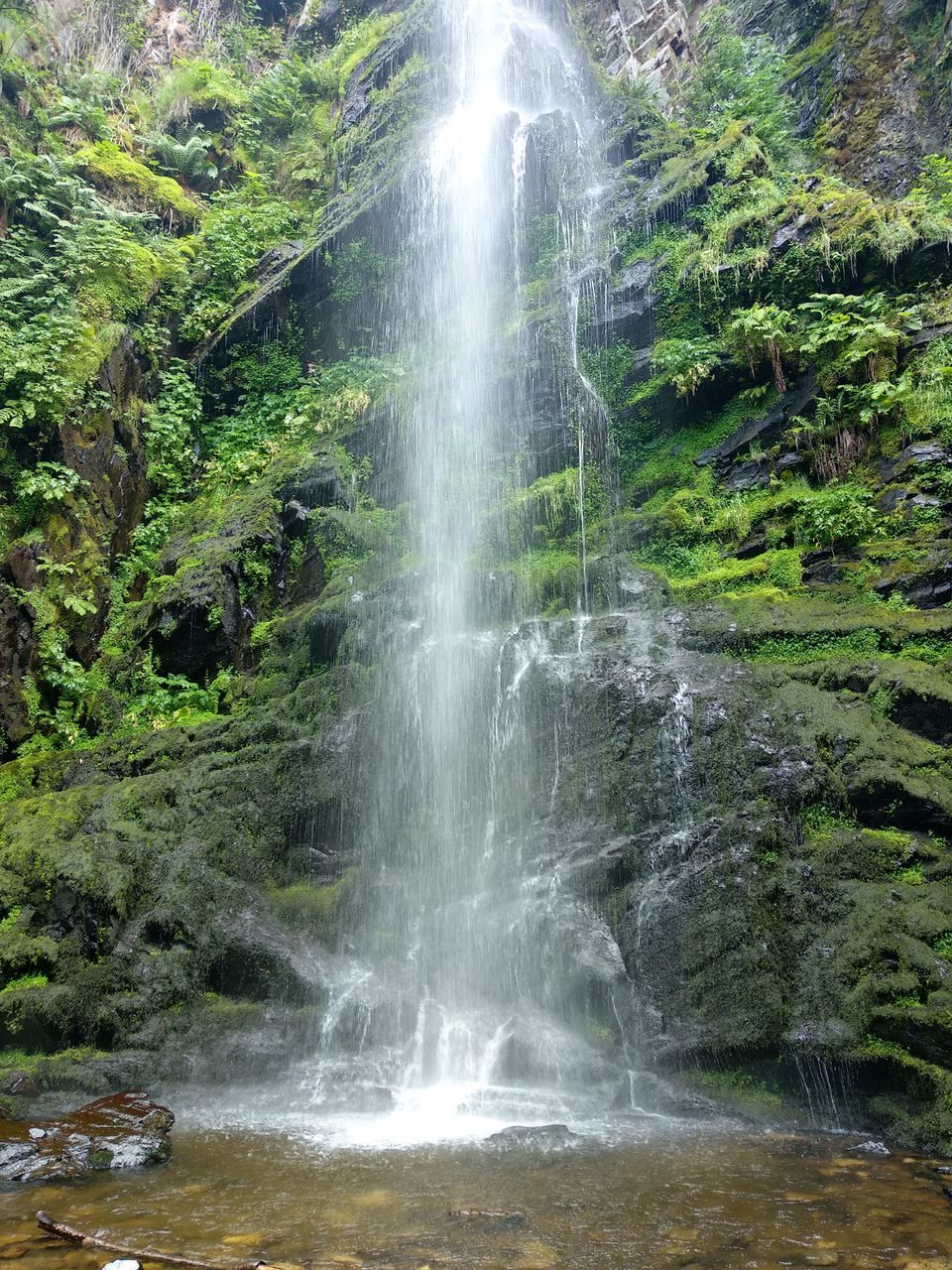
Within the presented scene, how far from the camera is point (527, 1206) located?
4.72 meters

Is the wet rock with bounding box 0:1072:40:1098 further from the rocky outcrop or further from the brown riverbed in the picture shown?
the rocky outcrop

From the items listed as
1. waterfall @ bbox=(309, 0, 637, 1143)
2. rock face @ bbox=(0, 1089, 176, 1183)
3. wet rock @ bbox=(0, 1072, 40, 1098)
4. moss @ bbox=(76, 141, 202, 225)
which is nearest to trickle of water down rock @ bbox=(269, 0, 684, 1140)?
waterfall @ bbox=(309, 0, 637, 1143)

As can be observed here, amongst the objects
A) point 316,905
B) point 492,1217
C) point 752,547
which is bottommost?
point 492,1217

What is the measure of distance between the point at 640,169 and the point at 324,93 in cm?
1109

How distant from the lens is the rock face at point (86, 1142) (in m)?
5.23

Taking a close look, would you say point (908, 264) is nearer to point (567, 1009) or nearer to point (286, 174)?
point (567, 1009)

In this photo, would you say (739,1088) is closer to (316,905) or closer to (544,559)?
(316,905)

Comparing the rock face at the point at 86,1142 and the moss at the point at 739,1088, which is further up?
the moss at the point at 739,1088

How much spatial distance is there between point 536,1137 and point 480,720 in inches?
180

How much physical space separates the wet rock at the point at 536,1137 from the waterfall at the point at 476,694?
22.6 inches

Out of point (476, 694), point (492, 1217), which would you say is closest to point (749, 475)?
point (476, 694)

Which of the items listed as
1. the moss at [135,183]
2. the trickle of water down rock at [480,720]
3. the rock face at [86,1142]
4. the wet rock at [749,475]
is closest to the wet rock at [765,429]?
the wet rock at [749,475]

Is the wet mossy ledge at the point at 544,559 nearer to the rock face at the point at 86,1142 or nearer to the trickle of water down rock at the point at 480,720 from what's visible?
the trickle of water down rock at the point at 480,720

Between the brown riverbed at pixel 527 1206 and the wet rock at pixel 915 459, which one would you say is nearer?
the brown riverbed at pixel 527 1206
